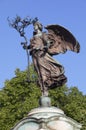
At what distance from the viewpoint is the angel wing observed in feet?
38.3

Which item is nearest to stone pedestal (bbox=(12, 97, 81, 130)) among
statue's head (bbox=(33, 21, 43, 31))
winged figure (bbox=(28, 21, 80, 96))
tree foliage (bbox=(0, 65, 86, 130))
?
winged figure (bbox=(28, 21, 80, 96))

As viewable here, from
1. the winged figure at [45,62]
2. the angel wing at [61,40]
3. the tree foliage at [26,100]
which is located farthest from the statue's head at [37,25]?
the tree foliage at [26,100]

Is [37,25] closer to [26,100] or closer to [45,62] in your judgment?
[45,62]

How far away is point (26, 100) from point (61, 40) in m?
20.1

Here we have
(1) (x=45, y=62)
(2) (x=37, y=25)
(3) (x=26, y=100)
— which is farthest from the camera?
(3) (x=26, y=100)

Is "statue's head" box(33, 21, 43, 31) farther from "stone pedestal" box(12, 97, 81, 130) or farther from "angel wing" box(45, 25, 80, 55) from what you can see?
"stone pedestal" box(12, 97, 81, 130)

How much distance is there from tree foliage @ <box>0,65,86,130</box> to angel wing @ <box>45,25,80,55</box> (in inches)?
738

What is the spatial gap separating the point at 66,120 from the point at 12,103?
75.2 ft

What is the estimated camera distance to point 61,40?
39.1ft

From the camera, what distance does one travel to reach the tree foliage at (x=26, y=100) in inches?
1211

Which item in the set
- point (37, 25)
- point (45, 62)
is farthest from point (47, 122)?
point (37, 25)

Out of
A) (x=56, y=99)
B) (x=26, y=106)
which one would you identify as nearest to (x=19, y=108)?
(x=26, y=106)

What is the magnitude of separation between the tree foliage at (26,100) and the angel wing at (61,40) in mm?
Answer: 18749

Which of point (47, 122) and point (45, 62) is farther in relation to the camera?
point (45, 62)
